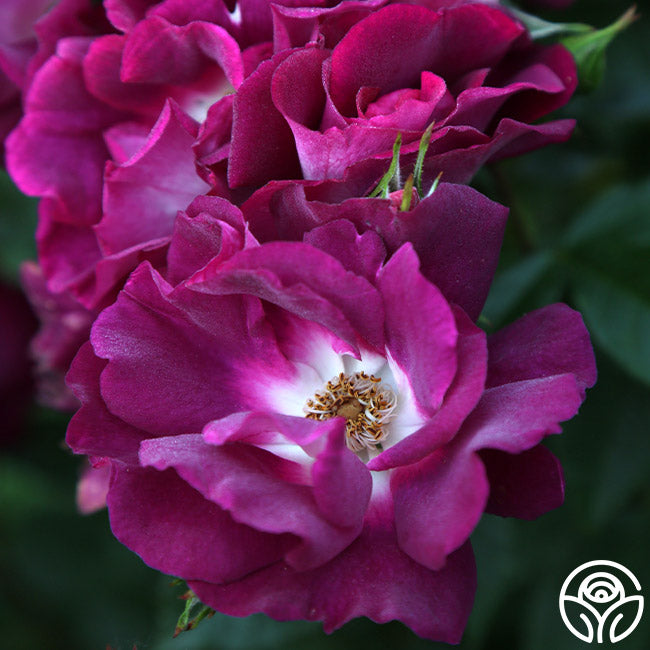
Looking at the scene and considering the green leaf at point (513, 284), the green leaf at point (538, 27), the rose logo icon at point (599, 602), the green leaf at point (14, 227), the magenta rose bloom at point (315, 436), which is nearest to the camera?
the magenta rose bloom at point (315, 436)

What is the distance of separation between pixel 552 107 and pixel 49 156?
470 millimetres

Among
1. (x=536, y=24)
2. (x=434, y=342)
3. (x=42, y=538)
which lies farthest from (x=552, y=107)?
(x=42, y=538)

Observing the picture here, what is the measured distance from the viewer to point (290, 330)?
711 mm

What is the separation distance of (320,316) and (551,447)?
55 cm

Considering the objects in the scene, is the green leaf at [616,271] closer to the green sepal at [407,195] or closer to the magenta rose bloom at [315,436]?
the magenta rose bloom at [315,436]

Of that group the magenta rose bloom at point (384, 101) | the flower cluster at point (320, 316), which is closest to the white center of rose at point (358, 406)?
the flower cluster at point (320, 316)

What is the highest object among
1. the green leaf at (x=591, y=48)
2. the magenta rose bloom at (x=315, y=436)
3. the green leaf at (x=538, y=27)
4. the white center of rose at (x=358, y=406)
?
the green leaf at (x=538, y=27)

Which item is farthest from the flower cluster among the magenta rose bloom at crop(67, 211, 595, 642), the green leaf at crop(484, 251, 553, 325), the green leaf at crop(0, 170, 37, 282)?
the green leaf at crop(0, 170, 37, 282)

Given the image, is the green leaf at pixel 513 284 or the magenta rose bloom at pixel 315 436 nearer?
the magenta rose bloom at pixel 315 436

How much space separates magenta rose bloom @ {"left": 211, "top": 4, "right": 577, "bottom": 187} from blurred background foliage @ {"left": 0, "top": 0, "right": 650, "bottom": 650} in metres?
0.24

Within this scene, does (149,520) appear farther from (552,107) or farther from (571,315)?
(552,107)

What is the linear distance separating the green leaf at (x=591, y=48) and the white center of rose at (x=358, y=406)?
35cm

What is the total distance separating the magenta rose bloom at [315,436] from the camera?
560 mm

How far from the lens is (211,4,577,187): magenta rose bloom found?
62 centimetres
